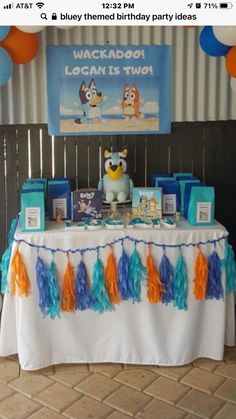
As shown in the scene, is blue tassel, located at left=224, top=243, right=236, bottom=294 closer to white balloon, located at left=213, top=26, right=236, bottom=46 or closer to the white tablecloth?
the white tablecloth

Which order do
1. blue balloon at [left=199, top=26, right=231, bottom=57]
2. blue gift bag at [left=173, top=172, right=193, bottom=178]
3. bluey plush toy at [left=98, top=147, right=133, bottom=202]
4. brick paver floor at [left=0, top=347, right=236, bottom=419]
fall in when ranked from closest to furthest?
brick paver floor at [left=0, top=347, right=236, bottom=419]
blue balloon at [left=199, top=26, right=231, bottom=57]
bluey plush toy at [left=98, top=147, right=133, bottom=202]
blue gift bag at [left=173, top=172, right=193, bottom=178]

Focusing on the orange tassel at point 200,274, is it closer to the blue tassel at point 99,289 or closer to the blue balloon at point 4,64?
the blue tassel at point 99,289

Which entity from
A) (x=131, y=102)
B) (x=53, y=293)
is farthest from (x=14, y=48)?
(x=53, y=293)

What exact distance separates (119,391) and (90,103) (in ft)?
5.76

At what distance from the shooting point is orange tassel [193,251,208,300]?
9.82ft

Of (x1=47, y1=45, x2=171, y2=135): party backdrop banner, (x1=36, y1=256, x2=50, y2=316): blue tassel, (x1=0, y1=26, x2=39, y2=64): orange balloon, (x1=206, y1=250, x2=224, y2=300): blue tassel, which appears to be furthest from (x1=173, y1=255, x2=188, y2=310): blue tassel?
(x1=0, y1=26, x2=39, y2=64): orange balloon

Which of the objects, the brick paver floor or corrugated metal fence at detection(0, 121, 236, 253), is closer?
the brick paver floor

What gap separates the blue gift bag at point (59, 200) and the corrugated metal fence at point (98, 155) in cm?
46

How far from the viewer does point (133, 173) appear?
3758mm

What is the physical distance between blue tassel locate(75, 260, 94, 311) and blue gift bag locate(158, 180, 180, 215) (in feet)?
2.17

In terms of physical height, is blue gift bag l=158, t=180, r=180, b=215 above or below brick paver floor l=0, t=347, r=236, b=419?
above

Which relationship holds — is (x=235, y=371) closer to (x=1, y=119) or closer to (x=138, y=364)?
(x=138, y=364)
